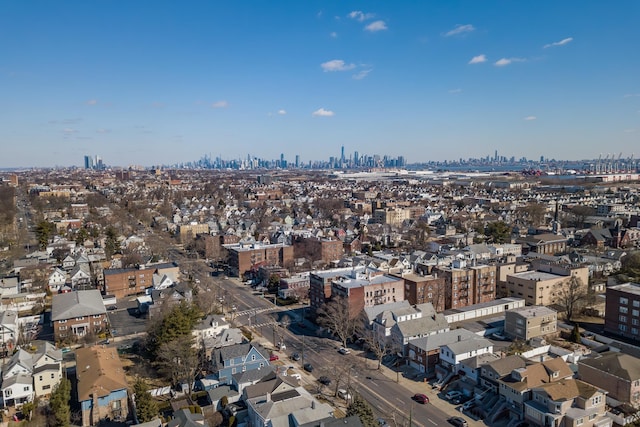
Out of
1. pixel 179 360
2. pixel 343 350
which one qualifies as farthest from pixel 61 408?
pixel 343 350

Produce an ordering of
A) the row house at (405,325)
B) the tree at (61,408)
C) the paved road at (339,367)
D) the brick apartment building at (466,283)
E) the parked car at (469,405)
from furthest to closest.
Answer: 1. the brick apartment building at (466,283)
2. the row house at (405,325)
3. the parked car at (469,405)
4. the paved road at (339,367)
5. the tree at (61,408)

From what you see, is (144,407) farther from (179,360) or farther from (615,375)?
(615,375)

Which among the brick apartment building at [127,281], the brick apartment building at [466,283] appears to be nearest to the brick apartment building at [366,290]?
the brick apartment building at [466,283]

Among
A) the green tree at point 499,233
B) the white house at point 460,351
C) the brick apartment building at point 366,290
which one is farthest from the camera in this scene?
the green tree at point 499,233

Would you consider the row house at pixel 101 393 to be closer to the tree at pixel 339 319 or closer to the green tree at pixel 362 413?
the green tree at pixel 362 413

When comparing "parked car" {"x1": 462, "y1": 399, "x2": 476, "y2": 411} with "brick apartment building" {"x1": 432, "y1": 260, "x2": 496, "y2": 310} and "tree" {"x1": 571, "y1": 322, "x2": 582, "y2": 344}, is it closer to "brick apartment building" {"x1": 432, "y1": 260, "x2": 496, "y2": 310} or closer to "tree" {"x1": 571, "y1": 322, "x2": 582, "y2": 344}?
"tree" {"x1": 571, "y1": 322, "x2": 582, "y2": 344}

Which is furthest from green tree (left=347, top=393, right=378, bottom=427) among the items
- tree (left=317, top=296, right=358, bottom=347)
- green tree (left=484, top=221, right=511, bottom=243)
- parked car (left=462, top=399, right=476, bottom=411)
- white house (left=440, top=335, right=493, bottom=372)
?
green tree (left=484, top=221, right=511, bottom=243)
